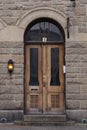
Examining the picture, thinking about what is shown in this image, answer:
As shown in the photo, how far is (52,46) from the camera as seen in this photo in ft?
45.7

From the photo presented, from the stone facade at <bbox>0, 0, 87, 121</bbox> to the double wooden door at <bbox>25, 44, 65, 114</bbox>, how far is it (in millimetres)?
437

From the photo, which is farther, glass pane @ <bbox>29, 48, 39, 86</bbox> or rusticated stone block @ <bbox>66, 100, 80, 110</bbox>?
glass pane @ <bbox>29, 48, 39, 86</bbox>

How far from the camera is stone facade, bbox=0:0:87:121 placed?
13.4 m

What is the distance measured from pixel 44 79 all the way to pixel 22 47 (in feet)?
4.63

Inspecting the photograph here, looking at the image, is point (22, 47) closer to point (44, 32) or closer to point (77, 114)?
point (44, 32)

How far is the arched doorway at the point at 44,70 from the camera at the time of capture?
1380cm

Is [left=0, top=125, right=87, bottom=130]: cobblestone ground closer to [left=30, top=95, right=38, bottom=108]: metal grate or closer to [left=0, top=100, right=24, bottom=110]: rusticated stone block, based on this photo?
[left=0, top=100, right=24, bottom=110]: rusticated stone block

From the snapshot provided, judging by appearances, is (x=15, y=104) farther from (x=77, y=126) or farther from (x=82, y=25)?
(x=82, y=25)

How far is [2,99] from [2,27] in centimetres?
255

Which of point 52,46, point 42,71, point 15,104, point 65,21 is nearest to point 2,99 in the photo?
point 15,104

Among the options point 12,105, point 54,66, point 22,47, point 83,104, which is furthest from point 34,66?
point 83,104

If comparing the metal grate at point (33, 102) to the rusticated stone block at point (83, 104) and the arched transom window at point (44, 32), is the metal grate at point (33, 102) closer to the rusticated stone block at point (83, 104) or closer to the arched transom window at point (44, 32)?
the rusticated stone block at point (83, 104)

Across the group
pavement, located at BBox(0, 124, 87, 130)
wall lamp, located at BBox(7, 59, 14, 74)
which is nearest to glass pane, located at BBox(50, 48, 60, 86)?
wall lamp, located at BBox(7, 59, 14, 74)

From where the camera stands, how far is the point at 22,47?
1357 cm
